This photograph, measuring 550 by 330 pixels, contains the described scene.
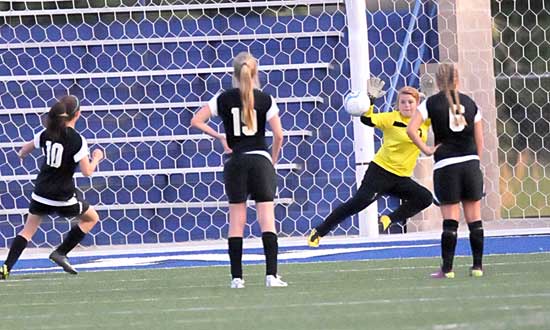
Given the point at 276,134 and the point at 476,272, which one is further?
the point at 476,272

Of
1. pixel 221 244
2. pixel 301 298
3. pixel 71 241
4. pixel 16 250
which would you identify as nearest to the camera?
pixel 301 298

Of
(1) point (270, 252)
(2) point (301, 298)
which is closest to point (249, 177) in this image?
(1) point (270, 252)

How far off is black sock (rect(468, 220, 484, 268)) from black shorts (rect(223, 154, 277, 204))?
1.14 metres

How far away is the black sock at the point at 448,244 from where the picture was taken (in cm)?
774

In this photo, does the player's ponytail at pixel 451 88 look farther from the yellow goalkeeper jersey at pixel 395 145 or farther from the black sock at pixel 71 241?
the black sock at pixel 71 241

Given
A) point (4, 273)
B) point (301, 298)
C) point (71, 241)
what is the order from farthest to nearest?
point (71, 241) < point (4, 273) < point (301, 298)

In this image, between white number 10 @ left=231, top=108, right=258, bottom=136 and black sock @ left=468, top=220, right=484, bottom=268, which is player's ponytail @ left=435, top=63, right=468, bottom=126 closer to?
black sock @ left=468, top=220, right=484, bottom=268

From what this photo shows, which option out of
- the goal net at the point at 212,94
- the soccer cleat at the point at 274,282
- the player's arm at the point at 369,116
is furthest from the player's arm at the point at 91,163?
the goal net at the point at 212,94

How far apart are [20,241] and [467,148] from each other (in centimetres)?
292

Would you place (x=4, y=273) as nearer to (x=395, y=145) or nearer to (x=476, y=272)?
(x=395, y=145)

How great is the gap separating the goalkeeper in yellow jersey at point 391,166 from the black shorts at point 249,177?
225 cm

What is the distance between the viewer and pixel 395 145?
384 inches

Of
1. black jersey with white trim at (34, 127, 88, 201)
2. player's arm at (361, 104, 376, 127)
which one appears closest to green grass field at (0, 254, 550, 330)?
black jersey with white trim at (34, 127, 88, 201)

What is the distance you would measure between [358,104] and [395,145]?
39 cm
